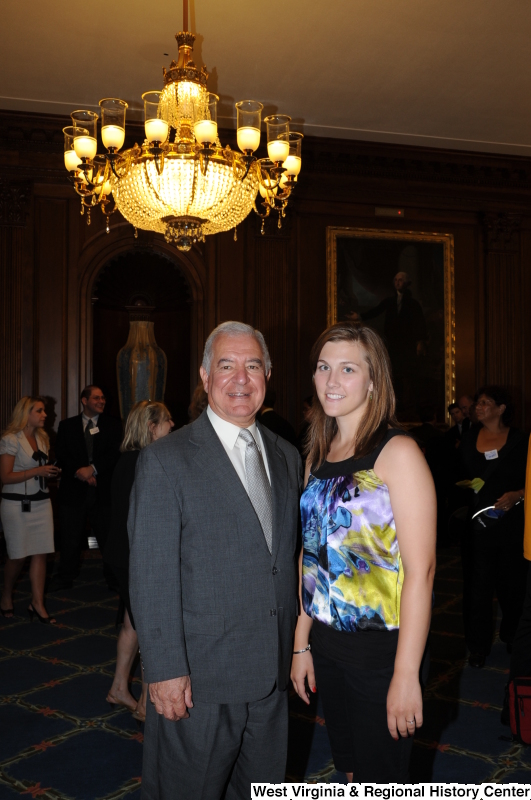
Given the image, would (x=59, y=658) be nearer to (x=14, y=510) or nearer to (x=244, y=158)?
(x=14, y=510)

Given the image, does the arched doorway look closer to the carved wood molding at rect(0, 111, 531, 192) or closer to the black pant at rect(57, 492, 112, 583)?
the carved wood molding at rect(0, 111, 531, 192)

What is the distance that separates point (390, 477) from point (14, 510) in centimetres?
440

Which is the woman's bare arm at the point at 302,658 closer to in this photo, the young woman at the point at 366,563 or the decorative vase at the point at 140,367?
the young woman at the point at 366,563

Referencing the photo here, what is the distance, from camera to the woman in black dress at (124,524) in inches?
139

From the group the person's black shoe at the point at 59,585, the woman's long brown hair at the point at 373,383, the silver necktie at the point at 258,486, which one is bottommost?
the person's black shoe at the point at 59,585

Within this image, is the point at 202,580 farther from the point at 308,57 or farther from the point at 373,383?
the point at 308,57

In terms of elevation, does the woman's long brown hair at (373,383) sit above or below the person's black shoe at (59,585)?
above

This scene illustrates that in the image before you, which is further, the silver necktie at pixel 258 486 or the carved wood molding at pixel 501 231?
the carved wood molding at pixel 501 231

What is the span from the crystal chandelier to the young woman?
10.4ft

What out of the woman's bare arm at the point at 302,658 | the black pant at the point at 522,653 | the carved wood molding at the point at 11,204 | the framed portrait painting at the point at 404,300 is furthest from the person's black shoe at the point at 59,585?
the woman's bare arm at the point at 302,658

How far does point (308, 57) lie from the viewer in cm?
679

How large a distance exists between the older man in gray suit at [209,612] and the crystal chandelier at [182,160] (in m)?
3.28

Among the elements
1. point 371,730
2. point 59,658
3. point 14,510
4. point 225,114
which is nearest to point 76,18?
point 225,114

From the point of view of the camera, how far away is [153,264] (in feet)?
30.9
